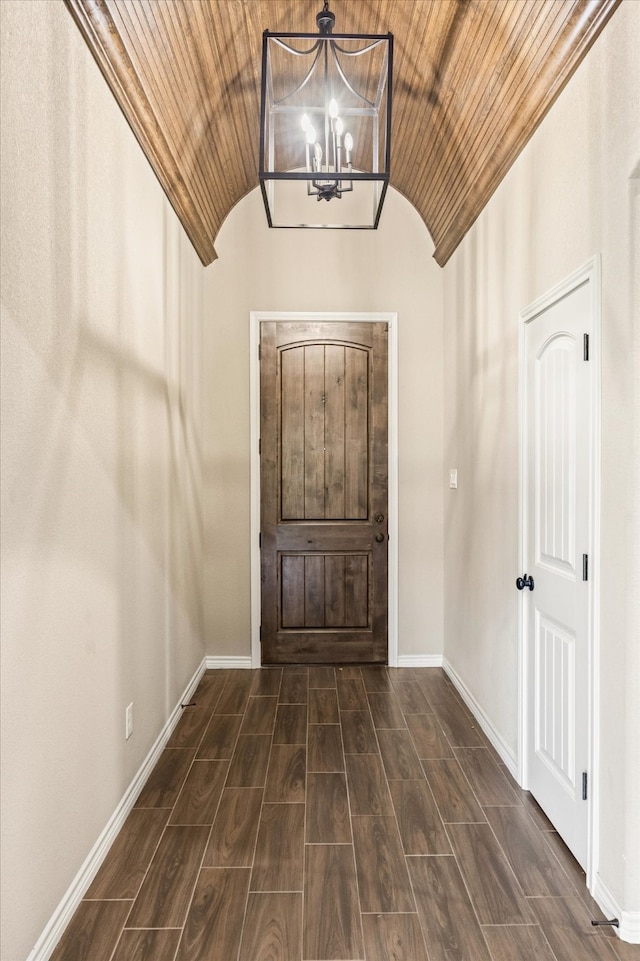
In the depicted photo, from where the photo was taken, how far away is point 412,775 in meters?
2.52

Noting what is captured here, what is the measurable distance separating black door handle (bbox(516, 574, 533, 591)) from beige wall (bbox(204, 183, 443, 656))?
60.3 inches

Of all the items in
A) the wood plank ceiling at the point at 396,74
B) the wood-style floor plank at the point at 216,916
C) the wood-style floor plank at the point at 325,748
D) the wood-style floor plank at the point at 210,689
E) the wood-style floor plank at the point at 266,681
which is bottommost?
the wood-style floor plank at the point at 210,689

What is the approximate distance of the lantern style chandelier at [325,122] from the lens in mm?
1976

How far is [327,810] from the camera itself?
89.3 inches

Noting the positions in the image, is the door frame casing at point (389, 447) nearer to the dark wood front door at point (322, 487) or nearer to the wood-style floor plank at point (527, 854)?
the dark wood front door at point (322, 487)

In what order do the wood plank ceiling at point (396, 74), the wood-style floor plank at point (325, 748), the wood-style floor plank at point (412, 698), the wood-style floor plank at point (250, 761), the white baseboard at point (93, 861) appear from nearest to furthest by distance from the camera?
1. the white baseboard at point (93, 861)
2. the wood plank ceiling at point (396, 74)
3. the wood-style floor plank at point (250, 761)
4. the wood-style floor plank at point (325, 748)
5. the wood-style floor plank at point (412, 698)

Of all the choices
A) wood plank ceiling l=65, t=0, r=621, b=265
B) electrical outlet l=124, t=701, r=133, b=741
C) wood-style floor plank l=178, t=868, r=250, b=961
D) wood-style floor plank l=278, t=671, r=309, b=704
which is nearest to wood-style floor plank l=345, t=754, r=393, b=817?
wood-style floor plank l=178, t=868, r=250, b=961

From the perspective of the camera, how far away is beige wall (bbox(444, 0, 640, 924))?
5.35 ft

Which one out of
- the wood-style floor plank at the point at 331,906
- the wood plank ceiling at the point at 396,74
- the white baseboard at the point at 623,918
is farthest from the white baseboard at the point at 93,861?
the wood plank ceiling at the point at 396,74

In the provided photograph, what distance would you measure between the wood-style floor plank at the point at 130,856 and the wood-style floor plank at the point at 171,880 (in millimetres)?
34

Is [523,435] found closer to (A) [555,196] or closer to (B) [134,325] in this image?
(A) [555,196]

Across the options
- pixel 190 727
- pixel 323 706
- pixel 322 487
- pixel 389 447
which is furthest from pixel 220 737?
pixel 389 447

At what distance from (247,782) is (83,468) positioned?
1.55 m

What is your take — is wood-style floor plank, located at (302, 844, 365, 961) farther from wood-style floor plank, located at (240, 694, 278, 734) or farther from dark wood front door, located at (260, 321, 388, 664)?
Answer: dark wood front door, located at (260, 321, 388, 664)
